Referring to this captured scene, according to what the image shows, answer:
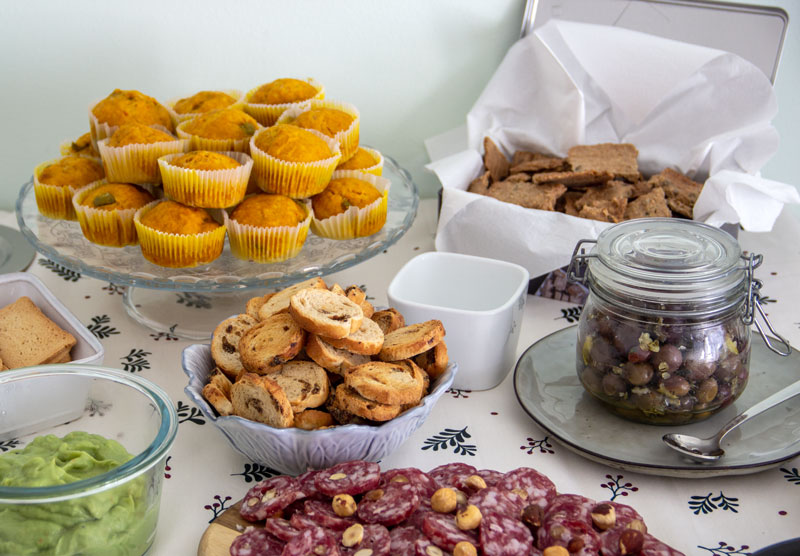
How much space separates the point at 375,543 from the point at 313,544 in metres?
0.05

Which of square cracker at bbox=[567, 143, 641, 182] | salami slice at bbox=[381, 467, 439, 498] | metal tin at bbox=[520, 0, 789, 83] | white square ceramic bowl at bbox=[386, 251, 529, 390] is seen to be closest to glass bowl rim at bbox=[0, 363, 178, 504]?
salami slice at bbox=[381, 467, 439, 498]

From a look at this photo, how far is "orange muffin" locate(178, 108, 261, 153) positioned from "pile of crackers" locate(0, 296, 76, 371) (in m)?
0.32

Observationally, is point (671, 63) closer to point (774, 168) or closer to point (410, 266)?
point (774, 168)

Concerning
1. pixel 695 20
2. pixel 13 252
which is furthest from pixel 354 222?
pixel 695 20

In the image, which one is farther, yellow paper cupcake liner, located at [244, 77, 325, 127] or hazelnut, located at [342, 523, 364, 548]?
yellow paper cupcake liner, located at [244, 77, 325, 127]

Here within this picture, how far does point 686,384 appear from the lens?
85cm

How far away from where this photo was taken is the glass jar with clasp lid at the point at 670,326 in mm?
848

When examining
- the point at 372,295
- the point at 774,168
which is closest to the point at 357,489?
the point at 372,295

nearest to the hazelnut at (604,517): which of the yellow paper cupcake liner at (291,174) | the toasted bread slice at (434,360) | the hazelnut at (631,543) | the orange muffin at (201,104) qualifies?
the hazelnut at (631,543)

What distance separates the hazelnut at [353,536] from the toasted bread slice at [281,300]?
0.30 m

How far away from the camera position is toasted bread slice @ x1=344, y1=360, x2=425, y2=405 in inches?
31.0

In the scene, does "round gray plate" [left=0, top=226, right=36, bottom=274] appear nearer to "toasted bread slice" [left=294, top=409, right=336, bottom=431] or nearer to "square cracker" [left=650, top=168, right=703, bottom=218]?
"toasted bread slice" [left=294, top=409, right=336, bottom=431]

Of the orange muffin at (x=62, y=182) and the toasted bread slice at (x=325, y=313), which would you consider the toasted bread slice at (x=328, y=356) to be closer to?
the toasted bread slice at (x=325, y=313)

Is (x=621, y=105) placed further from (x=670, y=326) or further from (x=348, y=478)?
(x=348, y=478)
